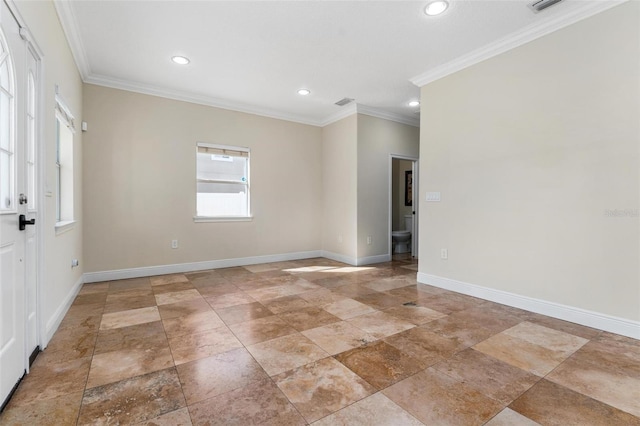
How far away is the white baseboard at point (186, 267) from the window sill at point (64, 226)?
1044 millimetres

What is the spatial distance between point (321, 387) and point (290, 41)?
10.3 ft

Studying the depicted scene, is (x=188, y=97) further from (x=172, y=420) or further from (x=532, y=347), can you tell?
(x=532, y=347)

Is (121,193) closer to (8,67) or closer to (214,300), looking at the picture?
(214,300)

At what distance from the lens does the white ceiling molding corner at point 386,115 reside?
523cm

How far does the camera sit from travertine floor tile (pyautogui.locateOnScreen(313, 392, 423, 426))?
1.46 m

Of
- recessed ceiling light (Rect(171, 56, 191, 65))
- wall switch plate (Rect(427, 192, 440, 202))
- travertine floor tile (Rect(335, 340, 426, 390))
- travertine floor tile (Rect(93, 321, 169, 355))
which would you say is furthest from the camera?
wall switch plate (Rect(427, 192, 440, 202))

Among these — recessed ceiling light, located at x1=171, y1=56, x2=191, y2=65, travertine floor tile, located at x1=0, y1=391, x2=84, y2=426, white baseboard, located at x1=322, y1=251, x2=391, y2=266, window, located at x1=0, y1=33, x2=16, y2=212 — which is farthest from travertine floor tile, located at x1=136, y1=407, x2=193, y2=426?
white baseboard, located at x1=322, y1=251, x2=391, y2=266

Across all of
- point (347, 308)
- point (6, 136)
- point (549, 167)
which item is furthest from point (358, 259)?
point (6, 136)

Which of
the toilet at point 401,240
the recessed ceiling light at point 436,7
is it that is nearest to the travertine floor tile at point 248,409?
the recessed ceiling light at point 436,7

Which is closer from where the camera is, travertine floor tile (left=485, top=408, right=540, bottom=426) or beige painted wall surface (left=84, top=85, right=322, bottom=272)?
travertine floor tile (left=485, top=408, right=540, bottom=426)

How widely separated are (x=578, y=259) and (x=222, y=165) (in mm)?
4809

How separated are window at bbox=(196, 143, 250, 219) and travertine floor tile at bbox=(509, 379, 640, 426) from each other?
450 centimetres

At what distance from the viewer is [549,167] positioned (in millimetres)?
2871

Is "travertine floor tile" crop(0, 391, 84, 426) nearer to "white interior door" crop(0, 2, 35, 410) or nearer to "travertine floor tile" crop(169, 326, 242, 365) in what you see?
"white interior door" crop(0, 2, 35, 410)
